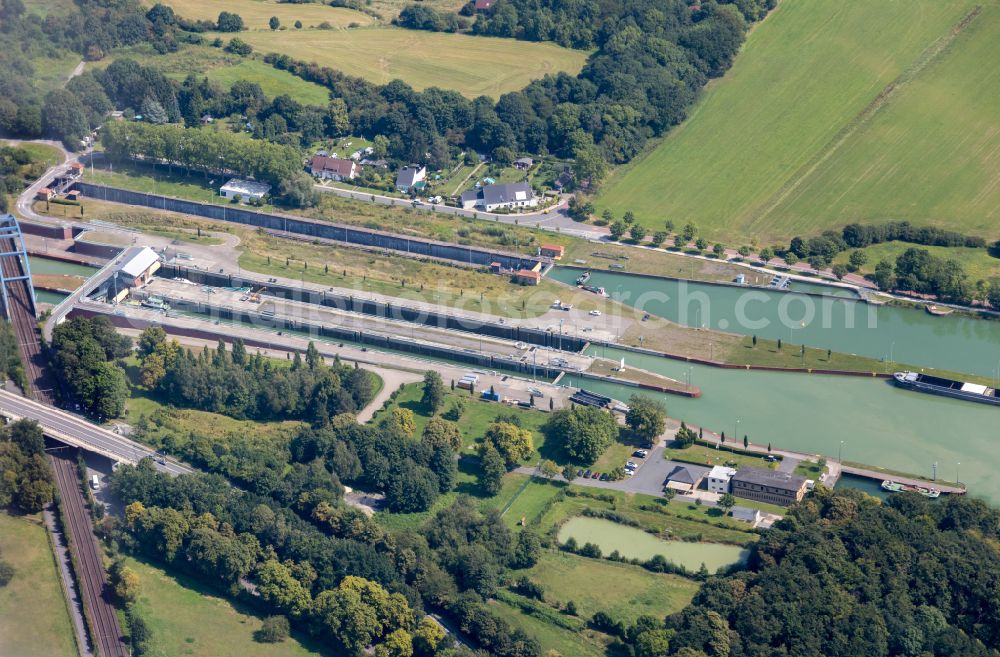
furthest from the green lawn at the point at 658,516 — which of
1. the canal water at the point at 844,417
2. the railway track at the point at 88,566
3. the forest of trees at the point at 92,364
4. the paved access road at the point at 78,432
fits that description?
the forest of trees at the point at 92,364

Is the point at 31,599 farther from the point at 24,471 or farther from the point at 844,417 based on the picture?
the point at 844,417

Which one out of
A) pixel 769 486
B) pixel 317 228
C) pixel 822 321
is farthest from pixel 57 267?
pixel 769 486

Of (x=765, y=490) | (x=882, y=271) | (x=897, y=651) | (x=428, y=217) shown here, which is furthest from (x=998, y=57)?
(x=897, y=651)

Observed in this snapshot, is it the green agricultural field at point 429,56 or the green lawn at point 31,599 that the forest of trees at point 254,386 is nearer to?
the green lawn at point 31,599

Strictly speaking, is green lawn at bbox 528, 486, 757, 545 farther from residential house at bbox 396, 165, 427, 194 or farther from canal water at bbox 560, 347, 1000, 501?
residential house at bbox 396, 165, 427, 194

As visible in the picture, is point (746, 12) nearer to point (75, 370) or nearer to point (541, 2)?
point (541, 2)
